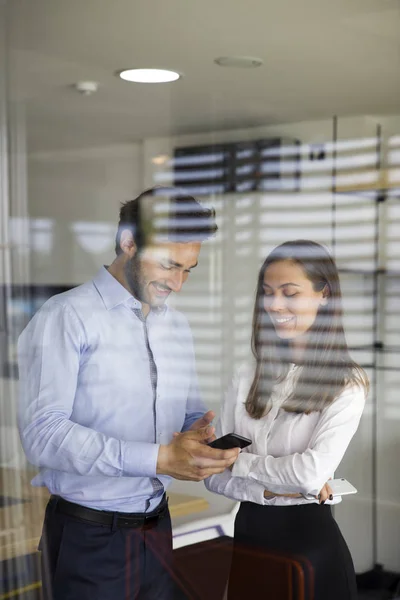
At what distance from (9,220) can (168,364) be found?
24.2 inches

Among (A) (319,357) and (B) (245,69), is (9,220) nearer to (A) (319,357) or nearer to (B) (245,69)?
(B) (245,69)

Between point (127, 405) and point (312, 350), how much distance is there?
45cm

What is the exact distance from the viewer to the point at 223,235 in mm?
1539

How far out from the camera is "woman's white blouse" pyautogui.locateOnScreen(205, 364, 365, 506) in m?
1.39

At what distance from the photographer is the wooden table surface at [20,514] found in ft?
5.98

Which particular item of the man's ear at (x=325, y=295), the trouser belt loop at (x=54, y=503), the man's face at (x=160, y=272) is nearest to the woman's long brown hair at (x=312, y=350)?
the man's ear at (x=325, y=295)

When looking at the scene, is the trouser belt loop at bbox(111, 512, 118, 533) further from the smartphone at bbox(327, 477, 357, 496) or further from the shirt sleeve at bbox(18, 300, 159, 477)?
the smartphone at bbox(327, 477, 357, 496)

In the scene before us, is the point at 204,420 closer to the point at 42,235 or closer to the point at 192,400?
the point at 192,400

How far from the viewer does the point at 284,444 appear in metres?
1.43

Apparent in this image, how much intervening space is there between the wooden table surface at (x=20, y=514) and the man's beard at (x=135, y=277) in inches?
20.3

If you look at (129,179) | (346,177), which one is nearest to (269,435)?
(346,177)

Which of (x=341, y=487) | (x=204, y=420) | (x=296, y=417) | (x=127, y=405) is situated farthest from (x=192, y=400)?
(x=341, y=487)

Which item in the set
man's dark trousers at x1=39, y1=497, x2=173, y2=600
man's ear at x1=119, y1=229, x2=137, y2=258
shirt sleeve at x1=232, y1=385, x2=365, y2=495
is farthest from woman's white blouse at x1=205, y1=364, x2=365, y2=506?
man's ear at x1=119, y1=229, x2=137, y2=258

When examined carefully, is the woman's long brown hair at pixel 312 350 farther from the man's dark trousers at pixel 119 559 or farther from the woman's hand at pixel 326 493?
the man's dark trousers at pixel 119 559
